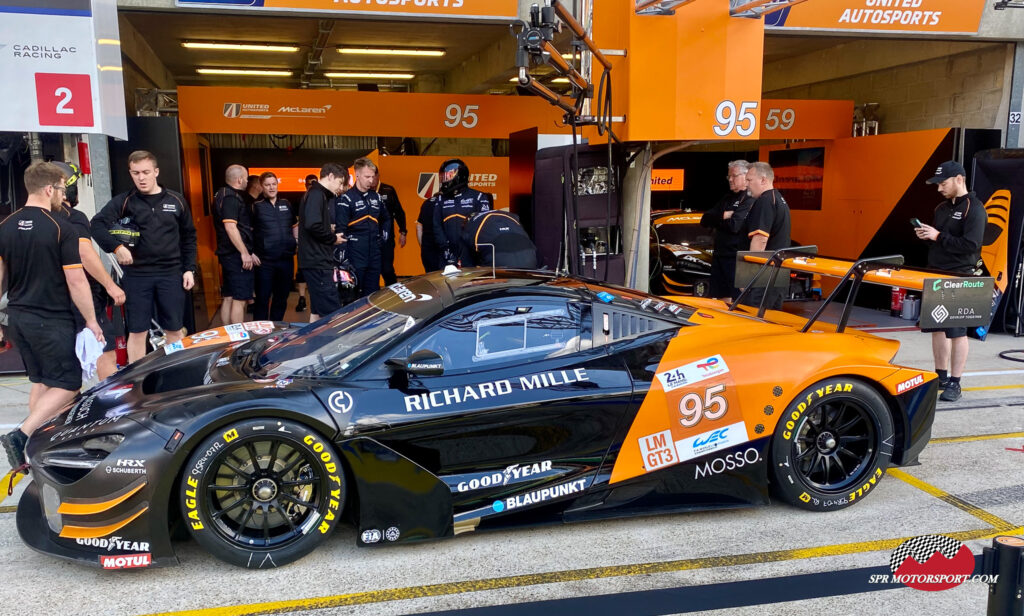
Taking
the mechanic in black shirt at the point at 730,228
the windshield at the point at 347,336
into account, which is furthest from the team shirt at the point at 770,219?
the windshield at the point at 347,336

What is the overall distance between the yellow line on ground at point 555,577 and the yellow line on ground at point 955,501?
0.09 meters

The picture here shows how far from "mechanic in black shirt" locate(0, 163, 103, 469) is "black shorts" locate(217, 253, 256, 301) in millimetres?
3359

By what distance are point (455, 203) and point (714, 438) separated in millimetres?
4841

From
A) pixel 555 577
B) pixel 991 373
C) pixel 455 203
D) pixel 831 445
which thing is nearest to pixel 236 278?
pixel 455 203

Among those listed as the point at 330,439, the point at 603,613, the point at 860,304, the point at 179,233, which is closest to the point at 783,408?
the point at 603,613

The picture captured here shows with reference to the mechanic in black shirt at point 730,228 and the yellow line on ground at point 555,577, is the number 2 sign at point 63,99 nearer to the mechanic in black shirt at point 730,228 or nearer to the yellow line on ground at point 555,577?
the yellow line on ground at point 555,577

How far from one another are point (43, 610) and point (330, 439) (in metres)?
1.23

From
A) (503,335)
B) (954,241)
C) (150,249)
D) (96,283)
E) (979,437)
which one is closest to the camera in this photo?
(503,335)

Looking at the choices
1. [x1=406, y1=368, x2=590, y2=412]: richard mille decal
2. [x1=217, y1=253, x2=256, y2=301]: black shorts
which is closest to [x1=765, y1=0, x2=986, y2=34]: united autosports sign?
[x1=217, y1=253, x2=256, y2=301]: black shorts

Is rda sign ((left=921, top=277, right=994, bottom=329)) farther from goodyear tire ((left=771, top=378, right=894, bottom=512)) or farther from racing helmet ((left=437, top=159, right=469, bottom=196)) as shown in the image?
racing helmet ((left=437, top=159, right=469, bottom=196))

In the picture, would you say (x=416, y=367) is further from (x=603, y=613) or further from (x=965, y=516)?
(x=965, y=516)

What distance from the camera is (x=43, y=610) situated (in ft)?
10.1

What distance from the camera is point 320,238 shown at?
6926 mm

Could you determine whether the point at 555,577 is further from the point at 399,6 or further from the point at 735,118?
the point at 399,6
